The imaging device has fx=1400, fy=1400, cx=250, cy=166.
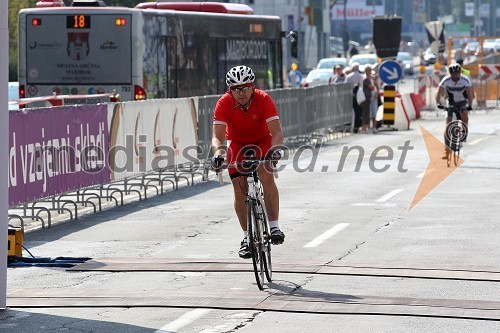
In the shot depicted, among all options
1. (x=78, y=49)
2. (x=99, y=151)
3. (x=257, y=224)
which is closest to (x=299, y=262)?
(x=257, y=224)

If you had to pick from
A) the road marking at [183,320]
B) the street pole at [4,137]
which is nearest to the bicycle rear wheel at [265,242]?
the road marking at [183,320]

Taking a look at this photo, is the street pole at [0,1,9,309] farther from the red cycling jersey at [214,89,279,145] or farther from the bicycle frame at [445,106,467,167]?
the bicycle frame at [445,106,467,167]

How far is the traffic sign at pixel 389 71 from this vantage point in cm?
3578

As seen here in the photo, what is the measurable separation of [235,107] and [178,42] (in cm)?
1833

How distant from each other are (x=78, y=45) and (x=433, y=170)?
321 inches

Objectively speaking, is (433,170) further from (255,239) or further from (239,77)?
(255,239)

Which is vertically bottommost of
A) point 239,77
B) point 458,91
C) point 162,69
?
point 458,91

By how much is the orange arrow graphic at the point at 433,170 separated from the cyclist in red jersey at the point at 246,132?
20.9 feet

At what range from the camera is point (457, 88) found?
2494 centimetres

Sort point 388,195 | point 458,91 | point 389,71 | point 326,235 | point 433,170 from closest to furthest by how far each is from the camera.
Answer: point 326,235
point 388,195
point 433,170
point 458,91
point 389,71

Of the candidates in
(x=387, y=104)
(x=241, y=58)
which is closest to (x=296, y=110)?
(x=241, y=58)

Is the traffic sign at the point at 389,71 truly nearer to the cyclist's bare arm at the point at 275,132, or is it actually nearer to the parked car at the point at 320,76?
the cyclist's bare arm at the point at 275,132

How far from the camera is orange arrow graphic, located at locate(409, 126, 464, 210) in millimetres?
20016

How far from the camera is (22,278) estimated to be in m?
12.0
